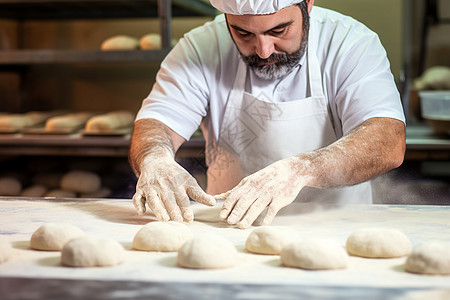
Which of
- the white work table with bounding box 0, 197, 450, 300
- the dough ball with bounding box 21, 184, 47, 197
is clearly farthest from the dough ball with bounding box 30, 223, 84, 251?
the dough ball with bounding box 21, 184, 47, 197

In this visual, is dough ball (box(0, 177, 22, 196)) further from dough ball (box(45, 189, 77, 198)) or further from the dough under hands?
the dough under hands

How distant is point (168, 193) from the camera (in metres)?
1.74

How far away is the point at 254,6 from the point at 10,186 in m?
2.31

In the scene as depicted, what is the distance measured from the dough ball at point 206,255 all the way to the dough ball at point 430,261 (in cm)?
37

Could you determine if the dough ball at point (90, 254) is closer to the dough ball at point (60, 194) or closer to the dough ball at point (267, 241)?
the dough ball at point (267, 241)

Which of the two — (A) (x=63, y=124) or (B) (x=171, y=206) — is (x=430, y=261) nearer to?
(B) (x=171, y=206)

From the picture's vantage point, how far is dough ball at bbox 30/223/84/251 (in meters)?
1.38

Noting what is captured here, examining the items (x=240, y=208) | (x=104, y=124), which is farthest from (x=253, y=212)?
(x=104, y=124)

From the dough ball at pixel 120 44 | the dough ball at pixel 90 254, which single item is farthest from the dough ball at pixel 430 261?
the dough ball at pixel 120 44

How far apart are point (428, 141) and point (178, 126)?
133 centimetres

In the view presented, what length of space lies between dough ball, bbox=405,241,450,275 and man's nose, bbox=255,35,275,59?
1004mm

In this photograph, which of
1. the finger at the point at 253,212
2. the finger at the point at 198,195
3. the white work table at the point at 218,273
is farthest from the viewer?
the finger at the point at 198,195

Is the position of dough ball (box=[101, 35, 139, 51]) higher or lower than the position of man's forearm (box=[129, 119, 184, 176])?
higher

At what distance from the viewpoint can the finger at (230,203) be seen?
1.64m
